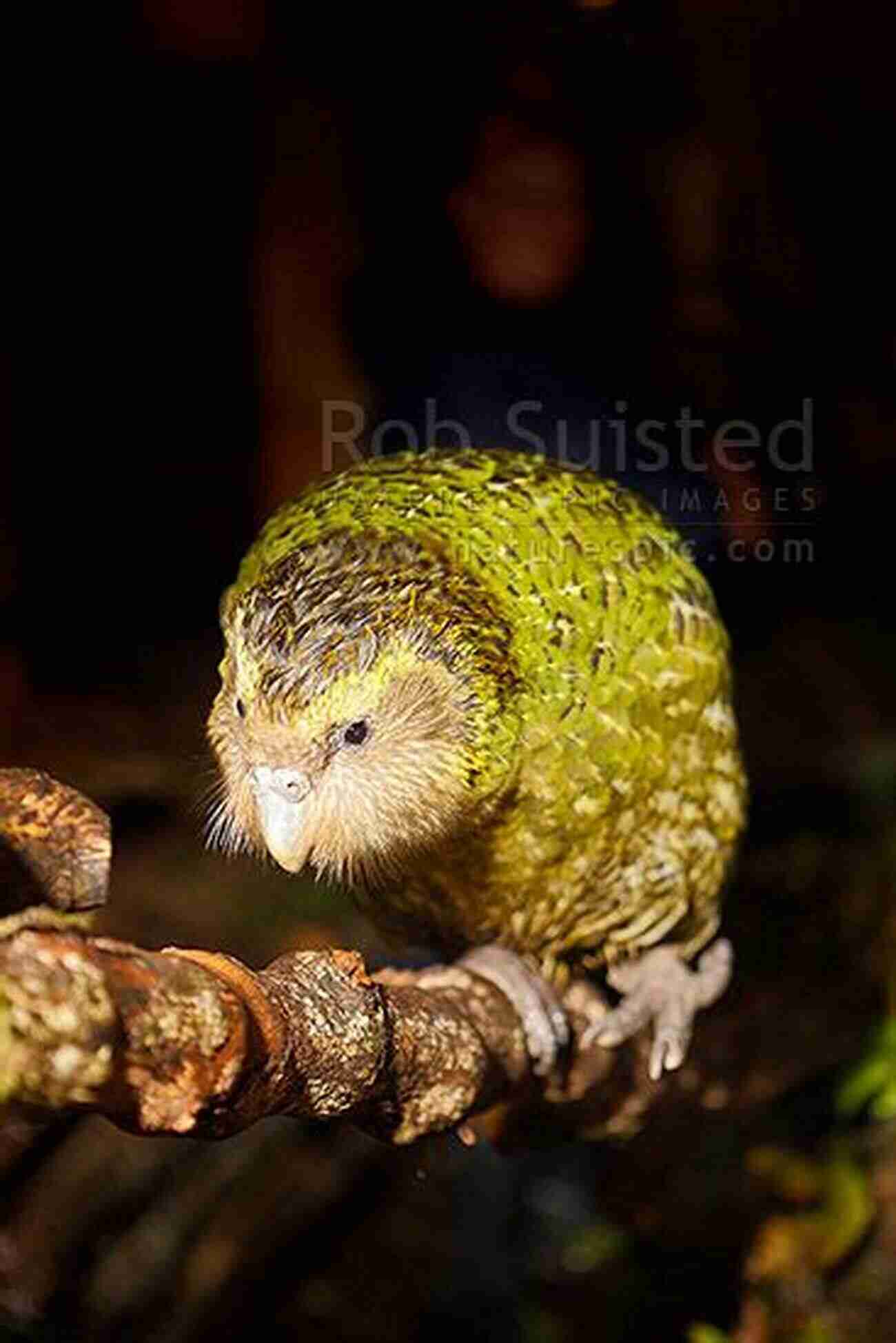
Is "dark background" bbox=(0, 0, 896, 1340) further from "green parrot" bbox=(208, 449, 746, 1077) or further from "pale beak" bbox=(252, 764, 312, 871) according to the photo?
"pale beak" bbox=(252, 764, 312, 871)

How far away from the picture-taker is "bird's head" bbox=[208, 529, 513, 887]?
6.55 ft

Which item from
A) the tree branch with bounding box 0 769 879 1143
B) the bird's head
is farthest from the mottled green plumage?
the tree branch with bounding box 0 769 879 1143

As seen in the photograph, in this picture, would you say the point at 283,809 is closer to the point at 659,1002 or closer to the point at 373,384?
the point at 659,1002

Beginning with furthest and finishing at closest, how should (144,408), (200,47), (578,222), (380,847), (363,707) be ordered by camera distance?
(144,408) < (200,47) < (578,222) < (380,847) < (363,707)

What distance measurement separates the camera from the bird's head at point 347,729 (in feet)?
6.55

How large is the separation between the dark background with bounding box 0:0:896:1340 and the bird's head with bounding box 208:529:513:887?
451mm

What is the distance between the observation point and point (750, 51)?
316 cm

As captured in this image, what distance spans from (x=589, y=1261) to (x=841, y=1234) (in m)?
0.57

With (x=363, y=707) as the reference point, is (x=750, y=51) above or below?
above

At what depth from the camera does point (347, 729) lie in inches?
80.2

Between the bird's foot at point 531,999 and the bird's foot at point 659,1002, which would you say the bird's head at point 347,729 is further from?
the bird's foot at point 659,1002

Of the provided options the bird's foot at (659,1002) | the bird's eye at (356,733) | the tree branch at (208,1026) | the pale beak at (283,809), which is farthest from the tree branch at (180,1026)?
the bird's foot at (659,1002)

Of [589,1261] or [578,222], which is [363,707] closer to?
[578,222]

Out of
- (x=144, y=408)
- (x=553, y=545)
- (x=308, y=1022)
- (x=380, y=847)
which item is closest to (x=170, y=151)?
(x=144, y=408)
